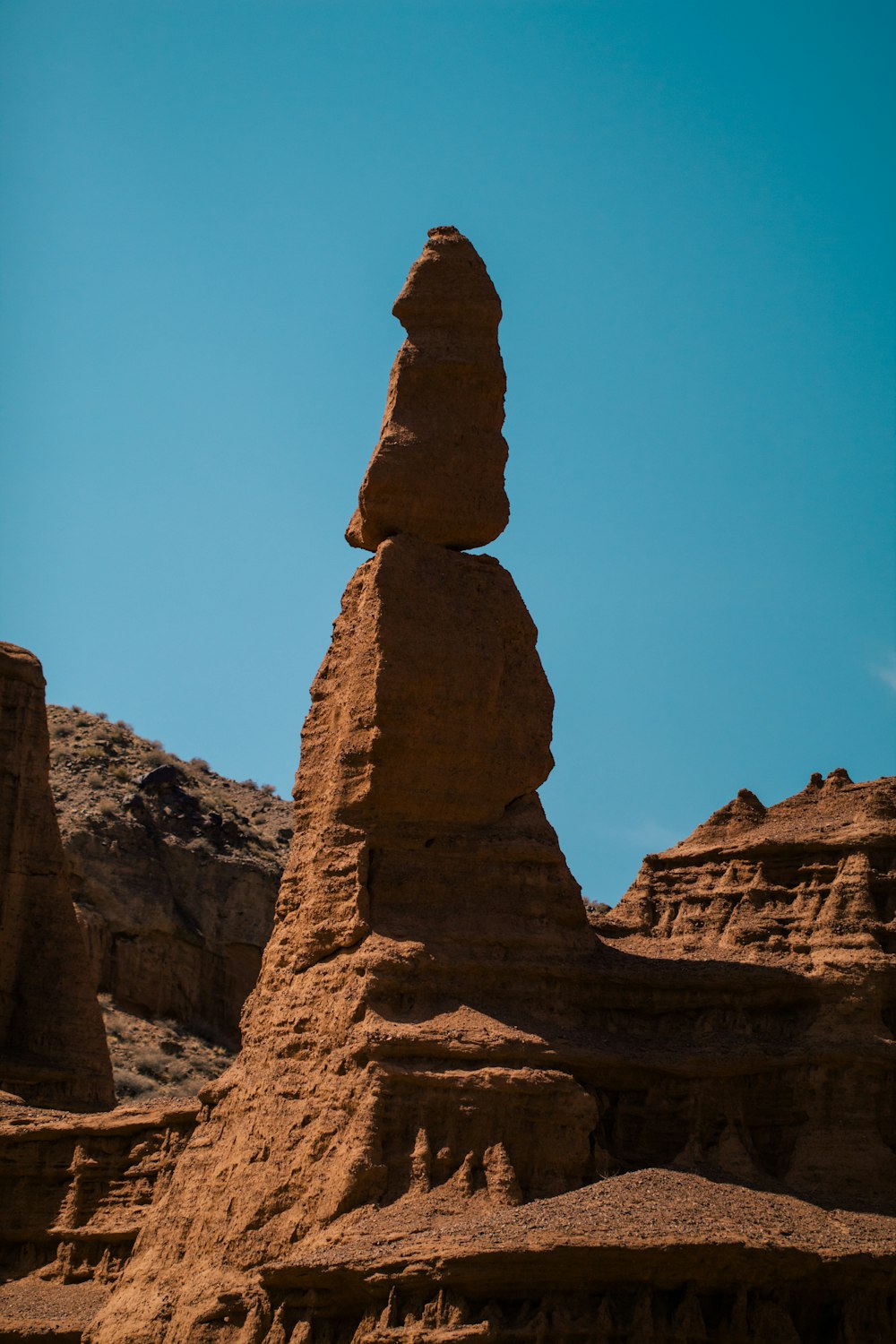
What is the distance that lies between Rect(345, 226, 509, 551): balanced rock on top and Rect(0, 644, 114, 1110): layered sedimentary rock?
42.7ft

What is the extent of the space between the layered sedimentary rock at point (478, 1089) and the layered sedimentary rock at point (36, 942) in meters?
11.2

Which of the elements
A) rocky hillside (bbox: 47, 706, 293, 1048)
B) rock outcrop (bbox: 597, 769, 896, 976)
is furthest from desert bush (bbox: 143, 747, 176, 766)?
rock outcrop (bbox: 597, 769, 896, 976)

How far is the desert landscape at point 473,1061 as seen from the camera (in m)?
30.8

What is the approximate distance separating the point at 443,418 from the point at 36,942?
16.8 meters

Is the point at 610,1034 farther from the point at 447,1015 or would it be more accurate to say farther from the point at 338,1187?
the point at 338,1187

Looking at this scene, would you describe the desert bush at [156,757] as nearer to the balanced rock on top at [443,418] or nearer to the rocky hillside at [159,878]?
Answer: the rocky hillside at [159,878]

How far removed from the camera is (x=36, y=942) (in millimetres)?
50375

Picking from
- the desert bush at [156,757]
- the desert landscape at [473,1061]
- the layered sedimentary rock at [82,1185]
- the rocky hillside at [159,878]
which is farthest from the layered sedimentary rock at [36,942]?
the desert bush at [156,757]

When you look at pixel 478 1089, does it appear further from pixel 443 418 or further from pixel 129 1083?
pixel 129 1083

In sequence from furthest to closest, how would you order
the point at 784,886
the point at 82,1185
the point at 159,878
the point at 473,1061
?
the point at 159,878
the point at 82,1185
the point at 784,886
the point at 473,1061

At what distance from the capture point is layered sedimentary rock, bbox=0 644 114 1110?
48.8m

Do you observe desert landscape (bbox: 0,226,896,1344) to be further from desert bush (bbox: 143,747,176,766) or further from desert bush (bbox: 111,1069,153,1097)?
desert bush (bbox: 143,747,176,766)

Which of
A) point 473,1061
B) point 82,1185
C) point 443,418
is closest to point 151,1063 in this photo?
point 82,1185

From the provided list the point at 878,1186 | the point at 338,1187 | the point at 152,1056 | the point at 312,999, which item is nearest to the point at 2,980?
the point at 152,1056
